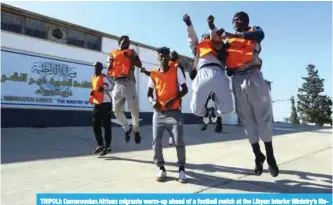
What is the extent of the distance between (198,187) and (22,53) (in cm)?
1017

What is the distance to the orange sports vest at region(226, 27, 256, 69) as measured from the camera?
4406 mm

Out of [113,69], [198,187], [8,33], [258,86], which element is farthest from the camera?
[8,33]

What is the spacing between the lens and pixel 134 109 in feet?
20.6

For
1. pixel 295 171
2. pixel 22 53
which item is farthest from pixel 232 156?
pixel 22 53

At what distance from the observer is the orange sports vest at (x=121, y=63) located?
6.02m

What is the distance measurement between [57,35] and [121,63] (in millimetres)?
8439

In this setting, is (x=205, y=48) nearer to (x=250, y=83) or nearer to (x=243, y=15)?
(x=243, y=15)

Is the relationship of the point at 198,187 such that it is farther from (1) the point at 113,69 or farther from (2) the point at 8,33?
(2) the point at 8,33

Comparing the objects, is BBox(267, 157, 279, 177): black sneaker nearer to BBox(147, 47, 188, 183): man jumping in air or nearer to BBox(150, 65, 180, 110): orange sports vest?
BBox(147, 47, 188, 183): man jumping in air

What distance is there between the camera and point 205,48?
4680 mm

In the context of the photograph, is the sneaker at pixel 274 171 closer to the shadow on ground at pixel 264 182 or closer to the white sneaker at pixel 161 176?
the shadow on ground at pixel 264 182

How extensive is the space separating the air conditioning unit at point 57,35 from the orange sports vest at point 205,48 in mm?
Answer: 9806

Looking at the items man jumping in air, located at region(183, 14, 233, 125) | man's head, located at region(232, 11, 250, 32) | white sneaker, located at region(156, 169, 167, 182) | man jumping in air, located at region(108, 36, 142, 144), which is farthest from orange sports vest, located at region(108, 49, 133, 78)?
white sneaker, located at region(156, 169, 167, 182)

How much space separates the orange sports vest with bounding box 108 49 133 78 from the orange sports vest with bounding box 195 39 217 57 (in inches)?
65.1
